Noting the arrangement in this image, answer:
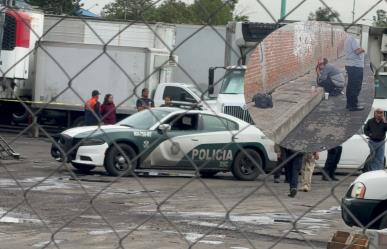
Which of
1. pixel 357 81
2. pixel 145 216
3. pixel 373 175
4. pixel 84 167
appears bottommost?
pixel 84 167

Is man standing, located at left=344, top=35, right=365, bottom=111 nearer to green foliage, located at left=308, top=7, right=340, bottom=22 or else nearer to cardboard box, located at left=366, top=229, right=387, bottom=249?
green foliage, located at left=308, top=7, right=340, bottom=22

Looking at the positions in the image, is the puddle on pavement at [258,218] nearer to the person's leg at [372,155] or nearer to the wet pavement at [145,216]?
the wet pavement at [145,216]

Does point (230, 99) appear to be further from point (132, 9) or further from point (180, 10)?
point (132, 9)

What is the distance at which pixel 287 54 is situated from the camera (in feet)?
10.6

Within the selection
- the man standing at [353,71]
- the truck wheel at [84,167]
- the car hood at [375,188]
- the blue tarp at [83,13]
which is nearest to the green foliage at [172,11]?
the blue tarp at [83,13]

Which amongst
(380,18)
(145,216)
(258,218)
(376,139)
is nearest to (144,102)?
(376,139)

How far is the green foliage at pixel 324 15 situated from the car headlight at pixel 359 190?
21.9 feet

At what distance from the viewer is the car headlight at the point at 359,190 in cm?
971

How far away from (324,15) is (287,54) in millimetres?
193

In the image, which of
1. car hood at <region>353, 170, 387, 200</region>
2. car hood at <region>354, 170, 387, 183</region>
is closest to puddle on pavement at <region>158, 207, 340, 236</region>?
car hood at <region>353, 170, 387, 200</region>

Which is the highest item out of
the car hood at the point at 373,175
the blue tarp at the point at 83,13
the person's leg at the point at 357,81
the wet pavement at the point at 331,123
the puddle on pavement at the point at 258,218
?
the blue tarp at the point at 83,13

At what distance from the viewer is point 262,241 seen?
30.0ft

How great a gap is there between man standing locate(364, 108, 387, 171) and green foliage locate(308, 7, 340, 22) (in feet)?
1.34

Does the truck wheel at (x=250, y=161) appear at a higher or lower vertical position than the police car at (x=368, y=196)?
higher
